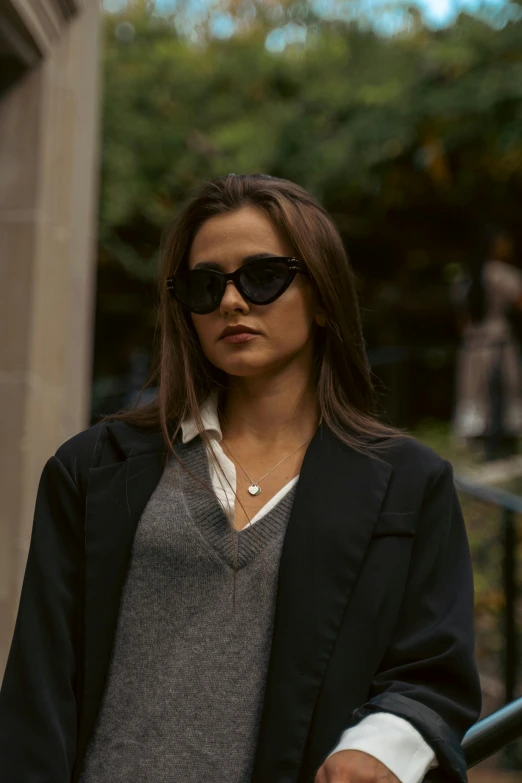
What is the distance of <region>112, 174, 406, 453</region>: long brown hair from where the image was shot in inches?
72.0

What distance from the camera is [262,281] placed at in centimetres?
177

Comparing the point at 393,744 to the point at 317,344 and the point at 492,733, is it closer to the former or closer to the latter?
the point at 492,733

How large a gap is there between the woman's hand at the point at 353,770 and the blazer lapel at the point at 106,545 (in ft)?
1.34

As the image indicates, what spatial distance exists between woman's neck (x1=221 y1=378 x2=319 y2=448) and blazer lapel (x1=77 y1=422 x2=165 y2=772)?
18 cm

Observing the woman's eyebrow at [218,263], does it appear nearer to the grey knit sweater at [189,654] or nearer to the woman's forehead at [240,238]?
the woman's forehead at [240,238]

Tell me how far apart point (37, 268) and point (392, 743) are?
2661 millimetres

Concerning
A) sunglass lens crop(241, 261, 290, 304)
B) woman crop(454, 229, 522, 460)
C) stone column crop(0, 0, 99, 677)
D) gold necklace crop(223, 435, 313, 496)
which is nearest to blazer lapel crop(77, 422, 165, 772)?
gold necklace crop(223, 435, 313, 496)

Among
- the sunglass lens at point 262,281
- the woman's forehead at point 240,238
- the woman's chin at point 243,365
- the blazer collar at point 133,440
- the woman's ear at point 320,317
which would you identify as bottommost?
the blazer collar at point 133,440

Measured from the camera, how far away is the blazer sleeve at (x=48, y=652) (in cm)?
155

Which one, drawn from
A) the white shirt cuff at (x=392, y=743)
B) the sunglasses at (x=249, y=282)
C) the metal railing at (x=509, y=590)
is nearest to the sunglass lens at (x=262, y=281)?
the sunglasses at (x=249, y=282)

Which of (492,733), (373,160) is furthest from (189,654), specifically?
(373,160)

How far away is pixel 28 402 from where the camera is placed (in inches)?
142

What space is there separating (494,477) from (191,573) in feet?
25.4

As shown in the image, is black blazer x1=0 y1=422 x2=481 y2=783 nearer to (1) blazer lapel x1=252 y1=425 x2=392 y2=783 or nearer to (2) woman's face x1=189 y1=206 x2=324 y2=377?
(1) blazer lapel x1=252 y1=425 x2=392 y2=783
